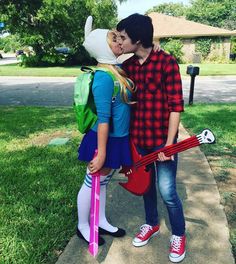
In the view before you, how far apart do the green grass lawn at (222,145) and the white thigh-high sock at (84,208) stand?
1174 mm

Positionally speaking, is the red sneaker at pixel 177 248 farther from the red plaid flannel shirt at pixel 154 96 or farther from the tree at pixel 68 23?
the tree at pixel 68 23

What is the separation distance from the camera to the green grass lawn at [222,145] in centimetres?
370

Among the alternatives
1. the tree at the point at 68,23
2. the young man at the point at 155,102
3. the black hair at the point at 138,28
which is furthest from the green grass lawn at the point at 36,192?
the tree at the point at 68,23

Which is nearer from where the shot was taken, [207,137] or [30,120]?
[207,137]

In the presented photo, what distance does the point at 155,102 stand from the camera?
2.53 meters

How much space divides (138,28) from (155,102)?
51 cm

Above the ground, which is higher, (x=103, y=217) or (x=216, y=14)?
(x=216, y=14)

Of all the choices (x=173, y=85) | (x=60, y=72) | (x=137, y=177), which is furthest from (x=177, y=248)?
(x=60, y=72)

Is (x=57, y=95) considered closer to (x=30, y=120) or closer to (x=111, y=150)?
(x=30, y=120)

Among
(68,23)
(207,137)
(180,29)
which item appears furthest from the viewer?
(180,29)

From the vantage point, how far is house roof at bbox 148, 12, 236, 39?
34938 millimetres

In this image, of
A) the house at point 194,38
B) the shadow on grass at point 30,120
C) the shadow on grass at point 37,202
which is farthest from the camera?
the house at point 194,38

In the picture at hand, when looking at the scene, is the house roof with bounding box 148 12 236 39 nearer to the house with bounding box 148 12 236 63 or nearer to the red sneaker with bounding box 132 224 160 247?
the house with bounding box 148 12 236 63

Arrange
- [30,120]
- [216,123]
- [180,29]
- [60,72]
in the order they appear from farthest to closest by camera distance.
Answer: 1. [180,29]
2. [60,72]
3. [30,120]
4. [216,123]
